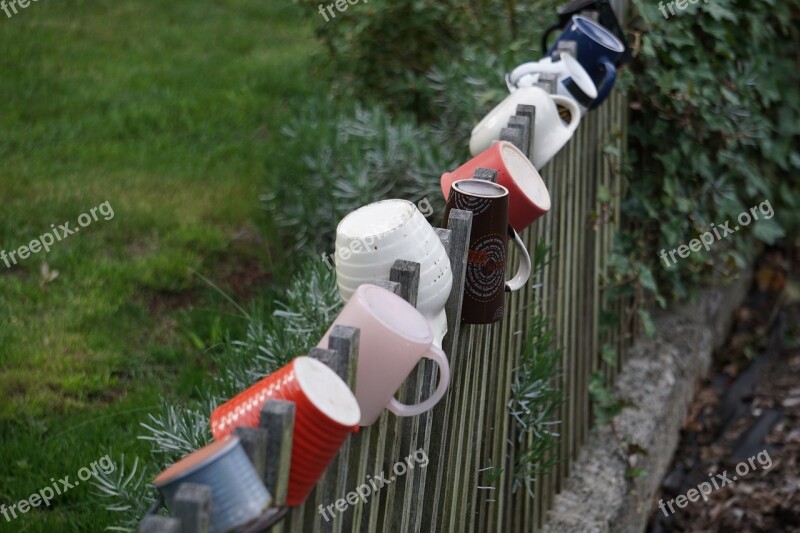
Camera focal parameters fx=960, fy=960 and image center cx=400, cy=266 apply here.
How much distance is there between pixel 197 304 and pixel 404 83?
1480mm

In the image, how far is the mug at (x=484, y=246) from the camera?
6.07ft

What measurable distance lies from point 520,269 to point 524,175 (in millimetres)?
209

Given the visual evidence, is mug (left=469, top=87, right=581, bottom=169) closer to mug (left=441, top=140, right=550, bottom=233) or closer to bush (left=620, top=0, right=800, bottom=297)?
mug (left=441, top=140, right=550, bottom=233)

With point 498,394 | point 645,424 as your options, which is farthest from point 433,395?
point 645,424

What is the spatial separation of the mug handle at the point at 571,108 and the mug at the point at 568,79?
7 centimetres

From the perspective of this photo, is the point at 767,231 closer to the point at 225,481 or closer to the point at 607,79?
the point at 607,79

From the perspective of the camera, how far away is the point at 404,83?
174 inches

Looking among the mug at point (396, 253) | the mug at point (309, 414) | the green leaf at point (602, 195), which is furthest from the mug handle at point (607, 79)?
the mug at point (309, 414)

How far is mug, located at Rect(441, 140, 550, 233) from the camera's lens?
2066 millimetres

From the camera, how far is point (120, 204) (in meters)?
4.21

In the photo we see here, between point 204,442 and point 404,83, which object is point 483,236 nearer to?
point 204,442

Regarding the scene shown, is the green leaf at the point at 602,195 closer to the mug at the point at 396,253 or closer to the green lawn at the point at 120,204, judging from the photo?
the green lawn at the point at 120,204

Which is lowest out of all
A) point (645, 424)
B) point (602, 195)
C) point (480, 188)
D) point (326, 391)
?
point (645, 424)

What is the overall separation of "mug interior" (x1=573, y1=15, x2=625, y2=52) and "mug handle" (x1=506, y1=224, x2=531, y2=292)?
937mm
